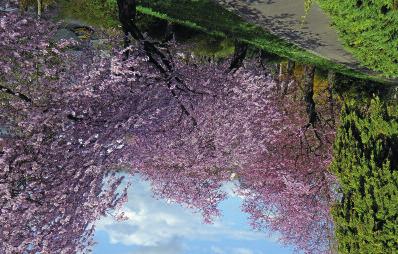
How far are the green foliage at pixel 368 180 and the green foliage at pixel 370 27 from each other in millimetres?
1515

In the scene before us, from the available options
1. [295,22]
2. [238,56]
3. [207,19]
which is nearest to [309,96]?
[238,56]

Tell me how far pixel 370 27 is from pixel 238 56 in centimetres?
551

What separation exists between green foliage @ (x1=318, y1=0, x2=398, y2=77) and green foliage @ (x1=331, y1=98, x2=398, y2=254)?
1515mm

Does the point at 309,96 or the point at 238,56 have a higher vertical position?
the point at 238,56

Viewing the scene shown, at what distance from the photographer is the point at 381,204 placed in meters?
11.1

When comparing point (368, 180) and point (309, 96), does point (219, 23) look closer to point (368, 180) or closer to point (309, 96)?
point (309, 96)

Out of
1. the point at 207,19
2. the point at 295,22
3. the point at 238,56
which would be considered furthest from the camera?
the point at 238,56

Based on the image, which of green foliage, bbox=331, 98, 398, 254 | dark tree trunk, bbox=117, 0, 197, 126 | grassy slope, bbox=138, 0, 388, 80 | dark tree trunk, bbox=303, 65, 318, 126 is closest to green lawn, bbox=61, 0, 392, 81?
grassy slope, bbox=138, 0, 388, 80

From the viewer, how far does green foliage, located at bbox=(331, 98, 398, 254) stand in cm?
1108

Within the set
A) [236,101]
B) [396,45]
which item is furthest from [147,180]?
[396,45]

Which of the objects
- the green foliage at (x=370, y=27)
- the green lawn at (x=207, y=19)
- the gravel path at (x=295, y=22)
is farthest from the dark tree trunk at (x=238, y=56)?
the green foliage at (x=370, y=27)

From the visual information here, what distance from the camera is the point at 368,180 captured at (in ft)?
37.3

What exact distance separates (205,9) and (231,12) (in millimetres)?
794

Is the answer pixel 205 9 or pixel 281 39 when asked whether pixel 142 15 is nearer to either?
pixel 205 9
